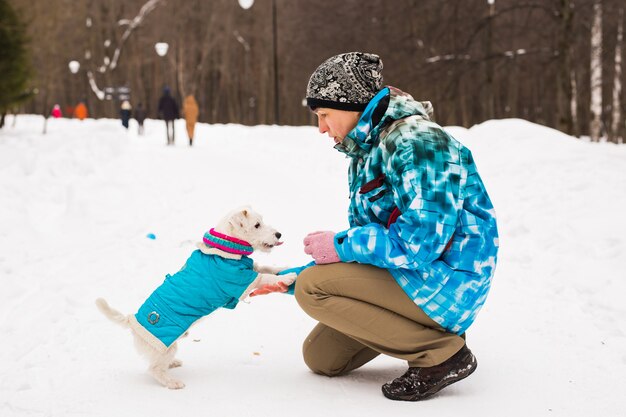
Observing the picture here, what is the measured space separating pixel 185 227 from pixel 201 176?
428cm

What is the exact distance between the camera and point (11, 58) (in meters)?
20.1

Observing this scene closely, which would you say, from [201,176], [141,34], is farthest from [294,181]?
[141,34]

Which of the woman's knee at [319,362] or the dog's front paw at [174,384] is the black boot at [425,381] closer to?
the woman's knee at [319,362]

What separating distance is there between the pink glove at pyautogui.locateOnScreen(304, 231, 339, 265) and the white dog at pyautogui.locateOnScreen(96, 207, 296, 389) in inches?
15.3

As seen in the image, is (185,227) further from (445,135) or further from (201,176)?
(445,135)

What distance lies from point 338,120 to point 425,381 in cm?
145

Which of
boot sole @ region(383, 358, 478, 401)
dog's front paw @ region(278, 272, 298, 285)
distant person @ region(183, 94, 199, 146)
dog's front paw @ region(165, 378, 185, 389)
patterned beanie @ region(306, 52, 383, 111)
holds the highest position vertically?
patterned beanie @ region(306, 52, 383, 111)

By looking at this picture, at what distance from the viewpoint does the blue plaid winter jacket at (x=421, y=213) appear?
3.30m

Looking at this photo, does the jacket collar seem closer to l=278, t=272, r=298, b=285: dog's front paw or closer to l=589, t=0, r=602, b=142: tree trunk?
l=278, t=272, r=298, b=285: dog's front paw

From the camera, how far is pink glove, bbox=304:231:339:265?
362 cm

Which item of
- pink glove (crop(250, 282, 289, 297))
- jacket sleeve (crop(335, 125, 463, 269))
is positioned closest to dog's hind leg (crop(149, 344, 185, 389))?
pink glove (crop(250, 282, 289, 297))

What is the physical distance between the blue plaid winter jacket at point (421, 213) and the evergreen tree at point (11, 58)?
1860cm

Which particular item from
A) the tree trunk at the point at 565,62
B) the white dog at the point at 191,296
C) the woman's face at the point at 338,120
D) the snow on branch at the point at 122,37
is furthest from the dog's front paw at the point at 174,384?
the snow on branch at the point at 122,37

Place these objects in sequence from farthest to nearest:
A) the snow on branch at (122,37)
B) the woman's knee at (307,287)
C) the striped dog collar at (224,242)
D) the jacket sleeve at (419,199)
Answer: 1. the snow on branch at (122,37)
2. the striped dog collar at (224,242)
3. the woman's knee at (307,287)
4. the jacket sleeve at (419,199)
